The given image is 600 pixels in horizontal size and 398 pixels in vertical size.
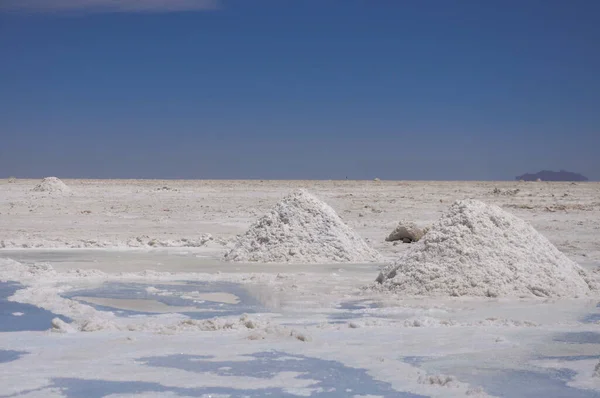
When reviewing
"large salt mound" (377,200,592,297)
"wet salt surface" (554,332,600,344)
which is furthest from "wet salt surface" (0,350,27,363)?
"large salt mound" (377,200,592,297)

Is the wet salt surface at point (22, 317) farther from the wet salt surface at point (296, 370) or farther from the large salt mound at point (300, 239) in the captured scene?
the large salt mound at point (300, 239)

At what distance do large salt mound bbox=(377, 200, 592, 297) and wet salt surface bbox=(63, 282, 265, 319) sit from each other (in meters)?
1.28

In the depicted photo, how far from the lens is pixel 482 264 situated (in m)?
6.29

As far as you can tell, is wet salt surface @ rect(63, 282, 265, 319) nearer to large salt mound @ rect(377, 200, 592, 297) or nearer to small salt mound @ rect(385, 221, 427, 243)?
large salt mound @ rect(377, 200, 592, 297)

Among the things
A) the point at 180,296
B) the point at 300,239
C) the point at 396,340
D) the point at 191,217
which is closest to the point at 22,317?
the point at 180,296

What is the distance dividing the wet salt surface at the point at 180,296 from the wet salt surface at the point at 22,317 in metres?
0.41

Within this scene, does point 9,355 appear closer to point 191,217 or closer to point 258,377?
point 258,377

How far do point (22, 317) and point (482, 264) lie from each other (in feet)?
11.4

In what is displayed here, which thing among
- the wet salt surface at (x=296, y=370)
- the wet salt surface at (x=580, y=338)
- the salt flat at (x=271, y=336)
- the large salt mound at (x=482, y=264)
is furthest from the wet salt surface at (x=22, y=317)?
the wet salt surface at (x=580, y=338)

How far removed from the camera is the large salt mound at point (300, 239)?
8.66 m

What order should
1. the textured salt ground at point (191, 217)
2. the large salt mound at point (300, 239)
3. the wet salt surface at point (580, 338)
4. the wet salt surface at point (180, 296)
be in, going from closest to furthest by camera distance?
1. the wet salt surface at point (580, 338)
2. the wet salt surface at point (180, 296)
3. the large salt mound at point (300, 239)
4. the textured salt ground at point (191, 217)

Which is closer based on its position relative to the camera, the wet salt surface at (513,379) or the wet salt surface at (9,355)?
the wet salt surface at (513,379)

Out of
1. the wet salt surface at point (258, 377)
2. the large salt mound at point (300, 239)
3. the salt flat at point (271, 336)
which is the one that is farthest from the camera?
the large salt mound at point (300, 239)

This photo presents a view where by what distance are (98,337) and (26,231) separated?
355 inches
